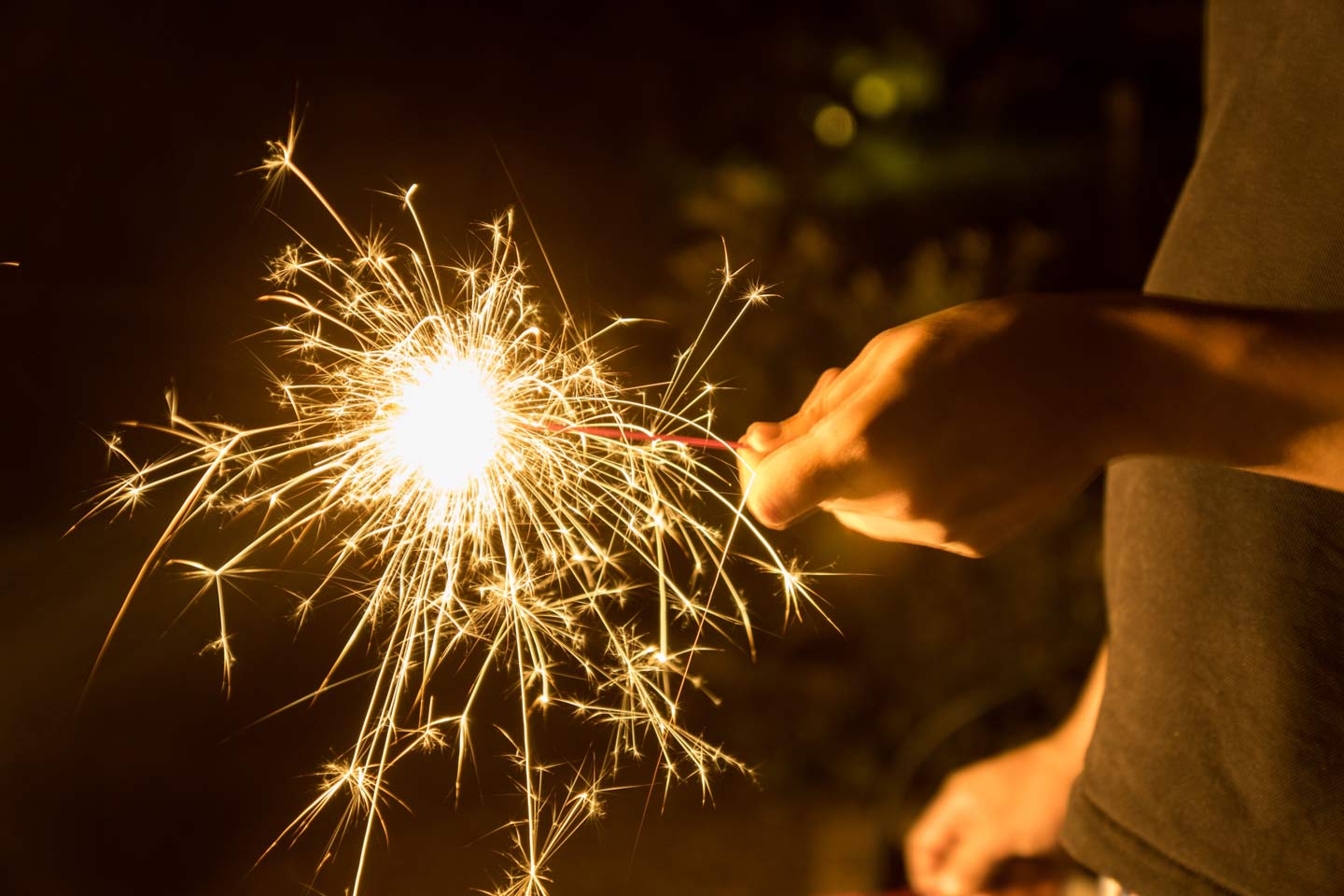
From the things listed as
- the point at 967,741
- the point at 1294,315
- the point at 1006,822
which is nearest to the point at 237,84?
the point at 1294,315

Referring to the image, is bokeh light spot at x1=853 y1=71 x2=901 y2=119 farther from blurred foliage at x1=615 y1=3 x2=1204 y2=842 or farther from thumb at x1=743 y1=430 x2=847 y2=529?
thumb at x1=743 y1=430 x2=847 y2=529

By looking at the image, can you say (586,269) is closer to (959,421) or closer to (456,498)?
(456,498)

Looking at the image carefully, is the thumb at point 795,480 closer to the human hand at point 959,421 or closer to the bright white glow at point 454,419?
the human hand at point 959,421

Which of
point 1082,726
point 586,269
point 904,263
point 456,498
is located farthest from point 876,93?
point 456,498

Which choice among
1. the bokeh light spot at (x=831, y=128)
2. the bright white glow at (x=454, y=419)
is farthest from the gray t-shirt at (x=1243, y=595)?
the bokeh light spot at (x=831, y=128)

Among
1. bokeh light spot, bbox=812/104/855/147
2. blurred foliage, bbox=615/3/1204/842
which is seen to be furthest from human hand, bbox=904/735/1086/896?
bokeh light spot, bbox=812/104/855/147

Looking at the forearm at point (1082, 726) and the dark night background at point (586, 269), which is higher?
the dark night background at point (586, 269)

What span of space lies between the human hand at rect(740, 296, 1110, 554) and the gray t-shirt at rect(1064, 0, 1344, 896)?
0.10 metres

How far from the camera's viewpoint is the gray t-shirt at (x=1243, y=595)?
0.53 metres

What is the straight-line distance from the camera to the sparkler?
591 millimetres

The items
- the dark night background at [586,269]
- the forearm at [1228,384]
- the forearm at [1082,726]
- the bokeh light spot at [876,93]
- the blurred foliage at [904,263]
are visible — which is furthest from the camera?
the bokeh light spot at [876,93]

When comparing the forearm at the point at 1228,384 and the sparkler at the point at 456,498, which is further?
the sparkler at the point at 456,498

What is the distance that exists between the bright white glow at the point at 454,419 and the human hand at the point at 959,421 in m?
0.27

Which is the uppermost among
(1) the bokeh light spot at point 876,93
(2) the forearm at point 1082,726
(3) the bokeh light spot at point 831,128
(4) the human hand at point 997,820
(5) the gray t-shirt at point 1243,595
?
(1) the bokeh light spot at point 876,93
